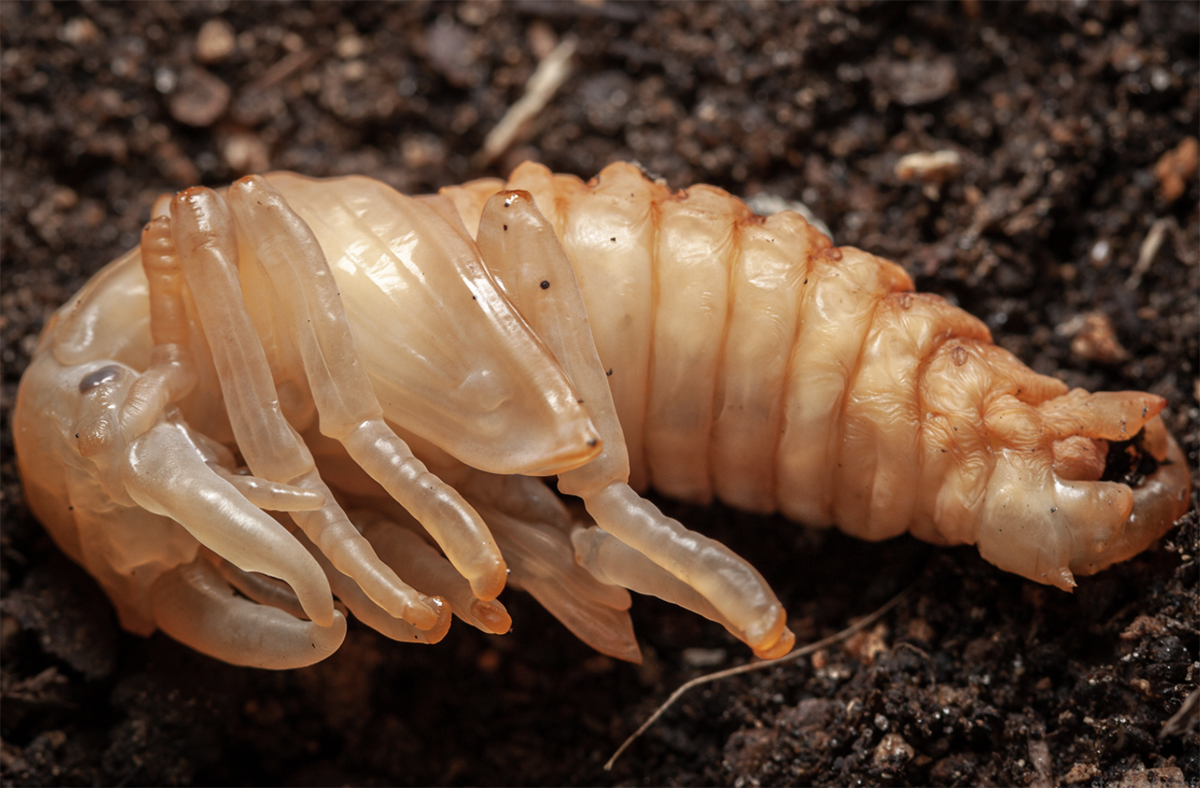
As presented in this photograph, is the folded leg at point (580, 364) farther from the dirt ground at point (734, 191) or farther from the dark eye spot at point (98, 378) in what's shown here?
the dark eye spot at point (98, 378)

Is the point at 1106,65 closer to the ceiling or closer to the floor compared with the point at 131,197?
closer to the ceiling

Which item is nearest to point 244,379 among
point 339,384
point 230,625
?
point 339,384

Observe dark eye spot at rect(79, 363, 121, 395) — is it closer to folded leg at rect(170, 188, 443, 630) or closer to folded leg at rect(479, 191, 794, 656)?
folded leg at rect(170, 188, 443, 630)

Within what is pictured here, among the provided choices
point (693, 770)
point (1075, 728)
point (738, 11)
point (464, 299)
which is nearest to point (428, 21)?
point (738, 11)

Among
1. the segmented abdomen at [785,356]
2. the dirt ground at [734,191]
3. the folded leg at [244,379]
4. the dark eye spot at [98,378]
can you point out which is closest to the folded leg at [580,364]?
the segmented abdomen at [785,356]

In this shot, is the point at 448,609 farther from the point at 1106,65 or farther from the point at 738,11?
the point at 1106,65

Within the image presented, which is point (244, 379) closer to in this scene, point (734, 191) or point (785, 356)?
point (785, 356)

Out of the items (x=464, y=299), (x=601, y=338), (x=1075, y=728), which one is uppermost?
(x=464, y=299)
